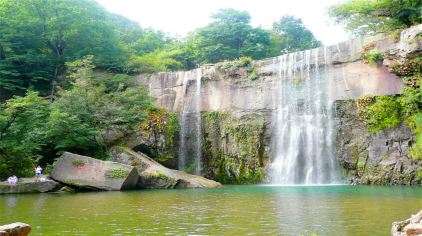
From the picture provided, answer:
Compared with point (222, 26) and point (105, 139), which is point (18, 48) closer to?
point (105, 139)

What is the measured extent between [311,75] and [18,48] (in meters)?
21.0

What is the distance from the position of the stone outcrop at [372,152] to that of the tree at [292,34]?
24.6 m

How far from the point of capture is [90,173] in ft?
61.8

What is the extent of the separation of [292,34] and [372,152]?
28.9 metres

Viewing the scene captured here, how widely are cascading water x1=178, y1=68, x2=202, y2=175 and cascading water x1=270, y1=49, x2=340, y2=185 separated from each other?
16.9ft

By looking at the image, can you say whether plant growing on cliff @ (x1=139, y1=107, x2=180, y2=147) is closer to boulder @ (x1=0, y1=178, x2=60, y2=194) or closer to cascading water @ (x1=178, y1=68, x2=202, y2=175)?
cascading water @ (x1=178, y1=68, x2=202, y2=175)

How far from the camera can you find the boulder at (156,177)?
20406 millimetres

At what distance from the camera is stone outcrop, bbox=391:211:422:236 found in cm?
530

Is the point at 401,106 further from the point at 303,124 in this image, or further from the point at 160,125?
the point at 160,125

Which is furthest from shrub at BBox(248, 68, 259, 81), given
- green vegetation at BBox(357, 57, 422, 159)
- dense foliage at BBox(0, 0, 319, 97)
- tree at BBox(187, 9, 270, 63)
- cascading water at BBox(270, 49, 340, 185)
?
tree at BBox(187, 9, 270, 63)

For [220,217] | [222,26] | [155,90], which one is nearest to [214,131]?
[155,90]

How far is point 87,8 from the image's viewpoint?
113ft

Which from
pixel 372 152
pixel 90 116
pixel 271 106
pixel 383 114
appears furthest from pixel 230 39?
A: pixel 372 152

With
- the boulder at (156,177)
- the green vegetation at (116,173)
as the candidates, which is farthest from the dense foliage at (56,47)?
the green vegetation at (116,173)
